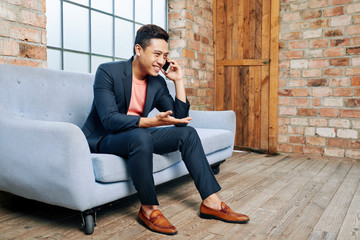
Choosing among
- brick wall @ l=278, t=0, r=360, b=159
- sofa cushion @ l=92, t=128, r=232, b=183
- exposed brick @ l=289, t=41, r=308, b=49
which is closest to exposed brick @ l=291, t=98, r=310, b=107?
brick wall @ l=278, t=0, r=360, b=159

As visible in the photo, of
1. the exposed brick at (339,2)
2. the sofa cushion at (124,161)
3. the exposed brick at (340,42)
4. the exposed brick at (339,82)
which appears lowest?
the sofa cushion at (124,161)

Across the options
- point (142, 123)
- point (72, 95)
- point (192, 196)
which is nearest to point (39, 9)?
point (72, 95)

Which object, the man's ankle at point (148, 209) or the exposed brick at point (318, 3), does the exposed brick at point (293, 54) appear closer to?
the exposed brick at point (318, 3)

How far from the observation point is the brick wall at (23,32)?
195 cm

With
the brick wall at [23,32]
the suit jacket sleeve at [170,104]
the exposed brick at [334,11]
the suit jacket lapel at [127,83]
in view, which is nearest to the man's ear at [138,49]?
the suit jacket lapel at [127,83]

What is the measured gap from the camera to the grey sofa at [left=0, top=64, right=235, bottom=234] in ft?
4.59

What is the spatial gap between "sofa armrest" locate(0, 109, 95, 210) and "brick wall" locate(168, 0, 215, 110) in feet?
7.51

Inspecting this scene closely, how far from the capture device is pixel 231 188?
2293 millimetres

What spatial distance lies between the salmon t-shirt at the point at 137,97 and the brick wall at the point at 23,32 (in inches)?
30.7

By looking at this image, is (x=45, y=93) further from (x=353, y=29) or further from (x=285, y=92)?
(x=353, y=29)

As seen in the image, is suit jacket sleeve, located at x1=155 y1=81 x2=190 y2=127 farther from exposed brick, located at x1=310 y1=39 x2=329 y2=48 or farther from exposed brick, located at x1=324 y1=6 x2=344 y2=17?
exposed brick, located at x1=324 y1=6 x2=344 y2=17

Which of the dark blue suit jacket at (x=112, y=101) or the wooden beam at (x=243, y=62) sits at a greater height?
the wooden beam at (x=243, y=62)

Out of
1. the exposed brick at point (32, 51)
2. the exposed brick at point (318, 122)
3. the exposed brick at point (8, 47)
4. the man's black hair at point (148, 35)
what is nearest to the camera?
the man's black hair at point (148, 35)

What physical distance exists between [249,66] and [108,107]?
259 cm
